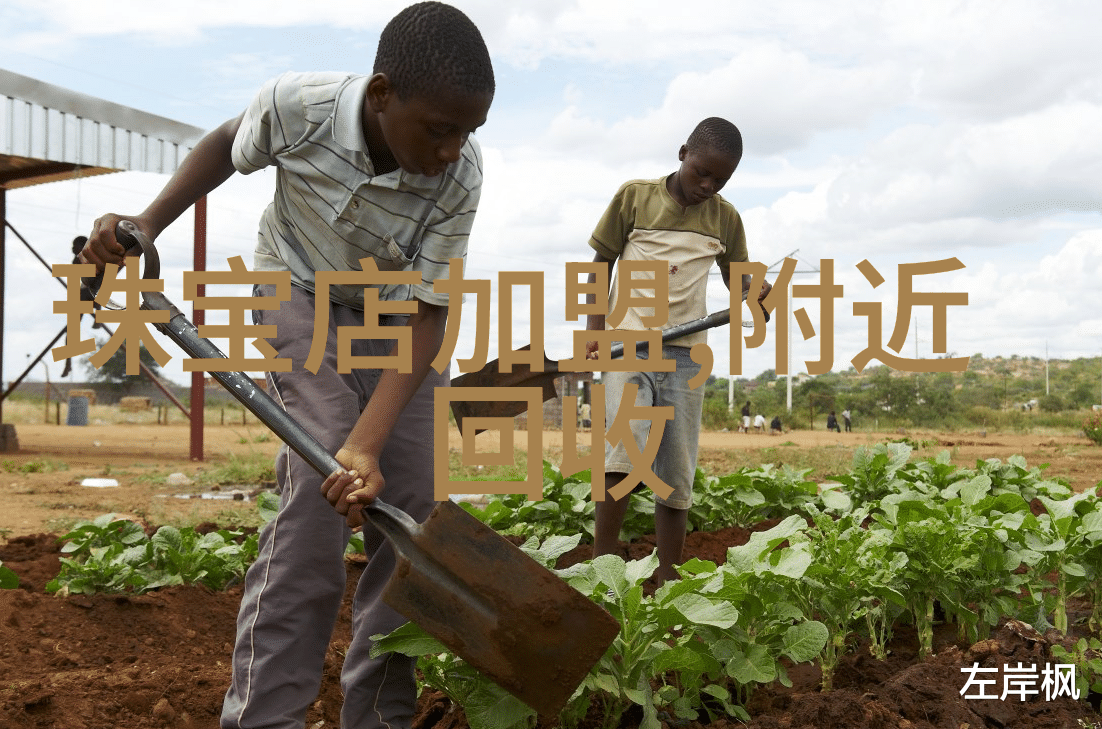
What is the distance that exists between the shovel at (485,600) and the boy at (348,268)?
101 mm

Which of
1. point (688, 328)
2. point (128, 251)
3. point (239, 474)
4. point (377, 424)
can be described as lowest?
point (239, 474)

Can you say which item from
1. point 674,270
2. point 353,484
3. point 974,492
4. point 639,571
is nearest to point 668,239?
point 674,270

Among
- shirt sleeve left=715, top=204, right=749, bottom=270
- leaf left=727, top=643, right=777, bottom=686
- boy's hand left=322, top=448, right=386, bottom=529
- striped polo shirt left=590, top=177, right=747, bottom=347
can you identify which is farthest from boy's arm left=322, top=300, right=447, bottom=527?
shirt sleeve left=715, top=204, right=749, bottom=270

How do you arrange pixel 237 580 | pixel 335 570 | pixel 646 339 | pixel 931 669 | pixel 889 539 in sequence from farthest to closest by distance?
pixel 237 580, pixel 646 339, pixel 889 539, pixel 931 669, pixel 335 570

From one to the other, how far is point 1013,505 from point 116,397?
35.2m

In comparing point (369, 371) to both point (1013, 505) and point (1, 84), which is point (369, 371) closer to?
point (1013, 505)

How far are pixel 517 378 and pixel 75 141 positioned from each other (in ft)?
26.4

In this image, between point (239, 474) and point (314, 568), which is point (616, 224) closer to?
point (314, 568)

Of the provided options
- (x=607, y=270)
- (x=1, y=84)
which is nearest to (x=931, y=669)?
(x=607, y=270)

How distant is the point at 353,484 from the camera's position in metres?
2.02

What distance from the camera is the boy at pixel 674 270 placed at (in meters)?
3.47

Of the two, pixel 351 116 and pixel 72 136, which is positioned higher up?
pixel 72 136

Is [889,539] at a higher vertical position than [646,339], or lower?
lower

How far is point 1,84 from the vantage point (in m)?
9.19
